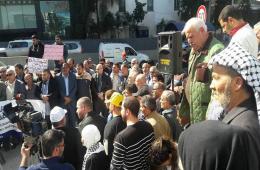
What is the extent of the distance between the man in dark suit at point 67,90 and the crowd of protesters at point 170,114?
0.07ft

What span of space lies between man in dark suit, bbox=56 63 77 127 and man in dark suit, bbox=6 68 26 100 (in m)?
0.85

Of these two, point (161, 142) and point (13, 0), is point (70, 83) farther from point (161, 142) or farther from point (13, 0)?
point (13, 0)

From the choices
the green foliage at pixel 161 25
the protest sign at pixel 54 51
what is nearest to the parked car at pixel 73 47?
the green foliage at pixel 161 25

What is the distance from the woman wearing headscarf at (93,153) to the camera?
4199 mm

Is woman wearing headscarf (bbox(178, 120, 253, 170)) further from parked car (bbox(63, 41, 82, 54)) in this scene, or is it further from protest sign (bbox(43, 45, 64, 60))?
parked car (bbox(63, 41, 82, 54))

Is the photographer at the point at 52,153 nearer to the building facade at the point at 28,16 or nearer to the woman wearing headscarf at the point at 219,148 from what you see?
the woman wearing headscarf at the point at 219,148

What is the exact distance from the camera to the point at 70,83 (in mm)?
8312

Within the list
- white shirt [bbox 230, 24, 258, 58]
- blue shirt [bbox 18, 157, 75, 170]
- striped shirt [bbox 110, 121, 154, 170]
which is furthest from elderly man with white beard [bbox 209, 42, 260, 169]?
striped shirt [bbox 110, 121, 154, 170]

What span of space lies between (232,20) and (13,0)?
36157mm

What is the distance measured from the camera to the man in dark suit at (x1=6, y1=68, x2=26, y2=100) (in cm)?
841

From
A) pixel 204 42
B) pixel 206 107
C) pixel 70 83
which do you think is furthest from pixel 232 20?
pixel 70 83

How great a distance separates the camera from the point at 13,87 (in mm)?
8508

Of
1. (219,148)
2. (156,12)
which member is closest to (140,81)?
(219,148)

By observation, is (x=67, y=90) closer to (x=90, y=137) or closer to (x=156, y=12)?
(x=90, y=137)
